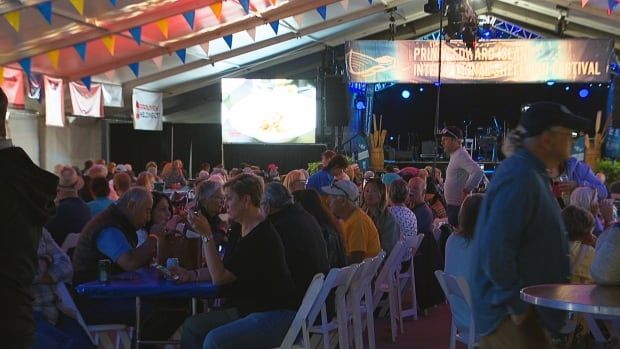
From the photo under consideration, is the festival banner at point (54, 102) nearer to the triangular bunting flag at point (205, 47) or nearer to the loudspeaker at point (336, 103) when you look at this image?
the triangular bunting flag at point (205, 47)

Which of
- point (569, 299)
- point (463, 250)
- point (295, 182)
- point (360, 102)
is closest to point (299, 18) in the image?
point (360, 102)

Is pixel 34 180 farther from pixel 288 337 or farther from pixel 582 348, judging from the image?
pixel 582 348

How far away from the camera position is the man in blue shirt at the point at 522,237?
106 inches

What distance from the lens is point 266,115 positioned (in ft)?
58.4

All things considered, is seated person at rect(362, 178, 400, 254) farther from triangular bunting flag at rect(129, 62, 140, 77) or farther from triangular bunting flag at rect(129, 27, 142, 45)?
triangular bunting flag at rect(129, 62, 140, 77)

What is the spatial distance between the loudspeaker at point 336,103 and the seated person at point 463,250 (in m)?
12.5

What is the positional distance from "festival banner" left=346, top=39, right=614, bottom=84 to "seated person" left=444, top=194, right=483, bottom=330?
34.6 feet

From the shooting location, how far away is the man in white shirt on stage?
7996mm

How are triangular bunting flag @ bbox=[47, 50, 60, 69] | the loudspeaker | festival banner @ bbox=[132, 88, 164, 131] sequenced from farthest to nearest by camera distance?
the loudspeaker → festival banner @ bbox=[132, 88, 164, 131] → triangular bunting flag @ bbox=[47, 50, 60, 69]

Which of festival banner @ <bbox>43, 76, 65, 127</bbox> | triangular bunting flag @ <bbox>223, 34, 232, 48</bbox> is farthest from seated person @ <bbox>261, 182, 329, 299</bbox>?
triangular bunting flag @ <bbox>223, 34, 232, 48</bbox>

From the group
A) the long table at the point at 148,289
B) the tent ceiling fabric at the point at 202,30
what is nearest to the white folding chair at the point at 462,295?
the long table at the point at 148,289

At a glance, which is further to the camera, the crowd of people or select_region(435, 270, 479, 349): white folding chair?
select_region(435, 270, 479, 349): white folding chair

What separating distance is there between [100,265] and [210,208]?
5.67 feet

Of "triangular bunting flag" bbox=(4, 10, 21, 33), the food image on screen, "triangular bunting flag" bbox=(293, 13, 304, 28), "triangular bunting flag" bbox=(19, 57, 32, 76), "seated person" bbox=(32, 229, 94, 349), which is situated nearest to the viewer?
"seated person" bbox=(32, 229, 94, 349)
